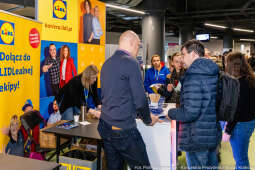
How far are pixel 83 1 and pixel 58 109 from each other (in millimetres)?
1971

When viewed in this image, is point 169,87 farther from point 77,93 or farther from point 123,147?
point 123,147

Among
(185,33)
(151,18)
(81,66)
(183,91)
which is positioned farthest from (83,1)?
(185,33)

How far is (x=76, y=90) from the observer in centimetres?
339

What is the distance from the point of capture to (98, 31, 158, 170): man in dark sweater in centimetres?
176

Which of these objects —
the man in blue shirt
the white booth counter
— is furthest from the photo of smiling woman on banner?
the white booth counter

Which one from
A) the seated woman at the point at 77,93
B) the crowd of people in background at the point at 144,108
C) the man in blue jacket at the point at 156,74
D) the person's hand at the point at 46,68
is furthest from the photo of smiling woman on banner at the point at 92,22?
the crowd of people in background at the point at 144,108

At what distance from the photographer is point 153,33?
851cm

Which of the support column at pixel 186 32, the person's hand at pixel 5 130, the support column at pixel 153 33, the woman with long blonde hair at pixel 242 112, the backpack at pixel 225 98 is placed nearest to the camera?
the backpack at pixel 225 98

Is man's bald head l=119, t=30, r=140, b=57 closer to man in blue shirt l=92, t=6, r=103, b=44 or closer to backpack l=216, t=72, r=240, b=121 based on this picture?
backpack l=216, t=72, r=240, b=121

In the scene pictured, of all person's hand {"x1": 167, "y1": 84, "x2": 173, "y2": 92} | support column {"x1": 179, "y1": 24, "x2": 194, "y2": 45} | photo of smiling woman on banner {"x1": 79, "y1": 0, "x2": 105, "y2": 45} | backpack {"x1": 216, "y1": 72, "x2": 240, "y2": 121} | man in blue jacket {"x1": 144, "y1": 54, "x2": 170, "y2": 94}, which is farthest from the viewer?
support column {"x1": 179, "y1": 24, "x2": 194, "y2": 45}

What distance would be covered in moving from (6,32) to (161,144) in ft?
6.43

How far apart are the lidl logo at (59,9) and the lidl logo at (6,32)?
3.50 feet

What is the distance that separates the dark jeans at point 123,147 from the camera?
1811 millimetres

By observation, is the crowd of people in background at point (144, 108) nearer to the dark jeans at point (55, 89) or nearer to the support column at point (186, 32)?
the dark jeans at point (55, 89)
